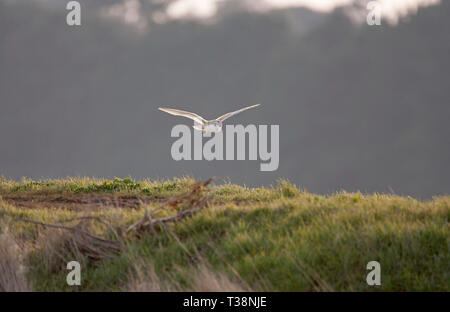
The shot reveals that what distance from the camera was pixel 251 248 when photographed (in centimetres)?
660

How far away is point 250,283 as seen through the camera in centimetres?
595

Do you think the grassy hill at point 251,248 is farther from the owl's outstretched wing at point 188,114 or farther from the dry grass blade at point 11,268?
the owl's outstretched wing at point 188,114

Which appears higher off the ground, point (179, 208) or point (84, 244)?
point (179, 208)

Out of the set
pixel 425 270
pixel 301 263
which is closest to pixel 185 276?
A: pixel 301 263

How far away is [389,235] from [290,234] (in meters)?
1.39

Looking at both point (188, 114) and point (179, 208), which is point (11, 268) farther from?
point (188, 114)

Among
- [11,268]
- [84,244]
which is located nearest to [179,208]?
[84,244]

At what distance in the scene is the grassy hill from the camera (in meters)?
5.94

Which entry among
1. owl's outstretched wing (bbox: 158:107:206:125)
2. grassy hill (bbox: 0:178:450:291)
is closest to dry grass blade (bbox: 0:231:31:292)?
grassy hill (bbox: 0:178:450:291)

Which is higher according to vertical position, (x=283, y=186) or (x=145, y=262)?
(x=283, y=186)

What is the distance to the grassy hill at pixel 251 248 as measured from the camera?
19.5ft

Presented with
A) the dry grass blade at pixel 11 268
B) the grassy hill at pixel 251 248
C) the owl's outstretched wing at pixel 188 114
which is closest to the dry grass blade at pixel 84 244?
the grassy hill at pixel 251 248

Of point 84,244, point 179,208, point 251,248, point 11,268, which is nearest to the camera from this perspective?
point 251,248

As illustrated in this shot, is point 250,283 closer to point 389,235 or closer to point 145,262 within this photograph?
point 145,262
